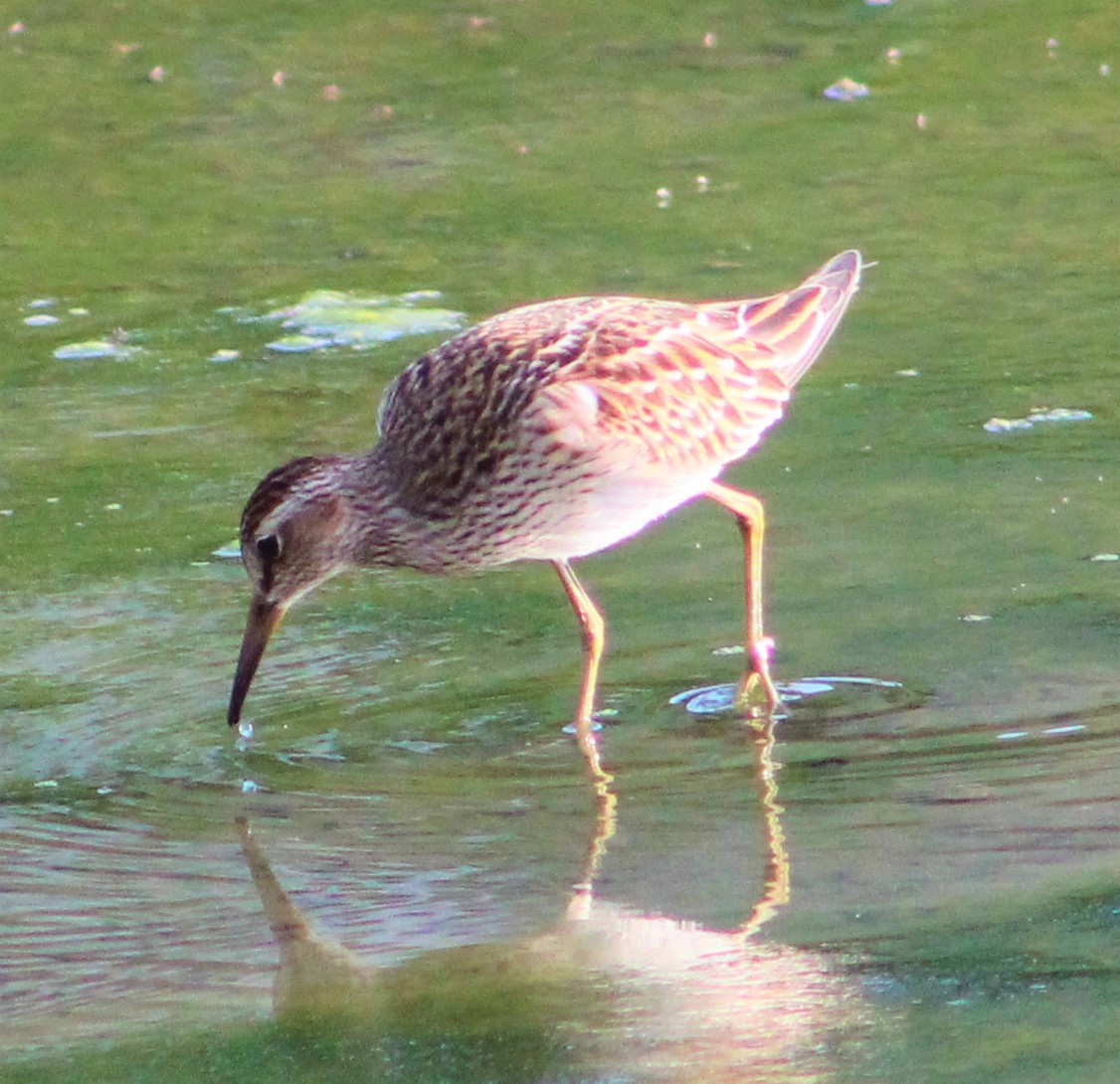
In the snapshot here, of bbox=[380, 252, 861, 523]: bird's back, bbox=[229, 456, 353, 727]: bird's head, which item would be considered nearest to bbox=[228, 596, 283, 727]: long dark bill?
bbox=[229, 456, 353, 727]: bird's head

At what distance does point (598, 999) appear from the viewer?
171 inches

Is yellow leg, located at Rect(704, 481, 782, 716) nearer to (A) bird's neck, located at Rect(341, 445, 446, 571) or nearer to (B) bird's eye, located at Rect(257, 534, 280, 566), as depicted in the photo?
(A) bird's neck, located at Rect(341, 445, 446, 571)

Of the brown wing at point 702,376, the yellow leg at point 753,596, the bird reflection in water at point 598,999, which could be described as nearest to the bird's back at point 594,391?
the brown wing at point 702,376

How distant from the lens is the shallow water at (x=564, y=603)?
4395mm

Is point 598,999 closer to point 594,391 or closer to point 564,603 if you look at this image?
point 594,391

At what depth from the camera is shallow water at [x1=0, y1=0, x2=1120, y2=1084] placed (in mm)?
4395

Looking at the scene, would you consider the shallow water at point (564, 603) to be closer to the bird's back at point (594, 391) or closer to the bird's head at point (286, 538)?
the bird's head at point (286, 538)

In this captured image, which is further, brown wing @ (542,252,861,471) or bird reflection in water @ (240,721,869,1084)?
brown wing @ (542,252,861,471)

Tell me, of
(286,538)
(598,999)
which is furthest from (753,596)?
(598,999)

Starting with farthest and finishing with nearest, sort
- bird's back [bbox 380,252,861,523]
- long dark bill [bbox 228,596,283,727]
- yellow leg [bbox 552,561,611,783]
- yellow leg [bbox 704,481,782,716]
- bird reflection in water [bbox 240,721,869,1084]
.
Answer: bird's back [bbox 380,252,861,523], yellow leg [bbox 704,481,782,716], long dark bill [bbox 228,596,283,727], yellow leg [bbox 552,561,611,783], bird reflection in water [bbox 240,721,869,1084]

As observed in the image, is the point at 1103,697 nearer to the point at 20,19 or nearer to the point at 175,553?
the point at 175,553

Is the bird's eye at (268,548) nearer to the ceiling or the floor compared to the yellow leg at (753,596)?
nearer to the ceiling

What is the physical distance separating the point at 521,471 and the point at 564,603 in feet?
2.76

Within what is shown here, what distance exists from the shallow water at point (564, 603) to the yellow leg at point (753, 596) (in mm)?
101
